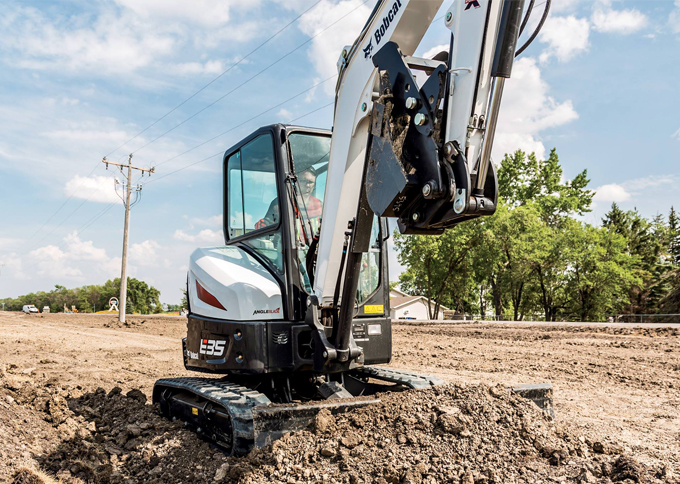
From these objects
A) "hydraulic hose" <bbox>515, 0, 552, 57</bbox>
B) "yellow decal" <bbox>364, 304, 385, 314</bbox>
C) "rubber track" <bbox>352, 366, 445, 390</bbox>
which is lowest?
"rubber track" <bbox>352, 366, 445, 390</bbox>

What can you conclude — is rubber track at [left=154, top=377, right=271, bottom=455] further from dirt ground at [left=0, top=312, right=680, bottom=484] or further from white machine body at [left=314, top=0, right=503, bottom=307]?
white machine body at [left=314, top=0, right=503, bottom=307]

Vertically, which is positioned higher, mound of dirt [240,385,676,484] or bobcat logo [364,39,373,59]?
bobcat logo [364,39,373,59]

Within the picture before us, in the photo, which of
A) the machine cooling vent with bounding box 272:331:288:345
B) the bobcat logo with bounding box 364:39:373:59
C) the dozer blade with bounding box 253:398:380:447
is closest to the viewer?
the dozer blade with bounding box 253:398:380:447

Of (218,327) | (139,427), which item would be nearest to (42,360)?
(139,427)

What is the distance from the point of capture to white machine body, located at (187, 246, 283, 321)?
4434 mm

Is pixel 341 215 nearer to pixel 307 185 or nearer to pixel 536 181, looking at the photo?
pixel 307 185

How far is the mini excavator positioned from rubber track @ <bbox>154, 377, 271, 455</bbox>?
11 mm

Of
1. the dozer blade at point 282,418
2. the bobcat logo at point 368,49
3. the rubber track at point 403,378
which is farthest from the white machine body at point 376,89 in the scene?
the rubber track at point 403,378

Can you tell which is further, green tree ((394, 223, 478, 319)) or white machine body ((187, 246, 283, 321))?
green tree ((394, 223, 478, 319))

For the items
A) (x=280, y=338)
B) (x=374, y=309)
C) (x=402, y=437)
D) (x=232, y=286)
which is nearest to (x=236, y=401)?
(x=280, y=338)

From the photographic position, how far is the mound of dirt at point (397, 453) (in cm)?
324

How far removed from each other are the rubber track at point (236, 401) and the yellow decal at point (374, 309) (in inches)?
50.2

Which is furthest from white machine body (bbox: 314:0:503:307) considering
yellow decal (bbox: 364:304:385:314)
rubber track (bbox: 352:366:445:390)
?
rubber track (bbox: 352:366:445:390)

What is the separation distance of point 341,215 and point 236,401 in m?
1.66
